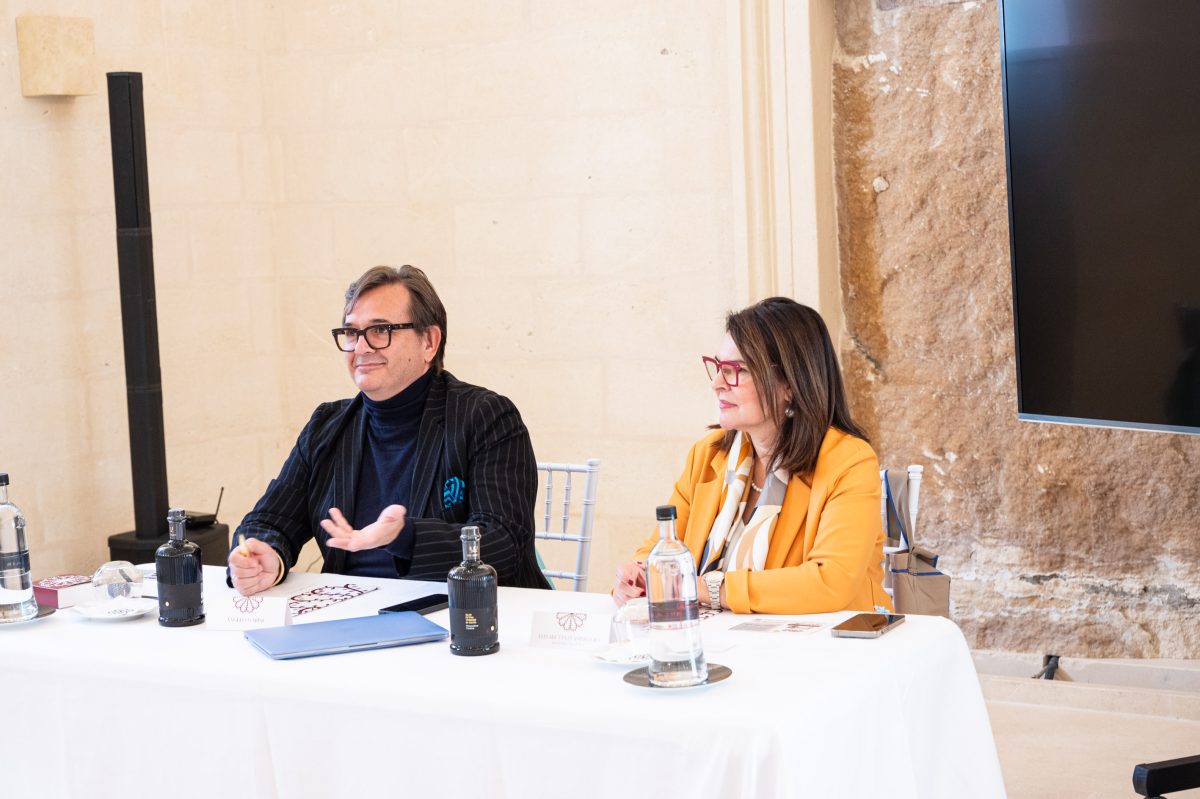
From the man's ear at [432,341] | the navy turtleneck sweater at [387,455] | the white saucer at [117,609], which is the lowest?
the white saucer at [117,609]

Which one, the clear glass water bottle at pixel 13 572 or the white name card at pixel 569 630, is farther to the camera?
the clear glass water bottle at pixel 13 572

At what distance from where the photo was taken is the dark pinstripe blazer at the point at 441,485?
106 inches

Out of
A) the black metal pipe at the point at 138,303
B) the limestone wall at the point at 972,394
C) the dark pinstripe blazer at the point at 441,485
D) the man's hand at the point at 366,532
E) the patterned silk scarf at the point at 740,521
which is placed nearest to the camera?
the man's hand at the point at 366,532

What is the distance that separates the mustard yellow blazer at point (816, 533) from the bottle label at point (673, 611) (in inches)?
18.5

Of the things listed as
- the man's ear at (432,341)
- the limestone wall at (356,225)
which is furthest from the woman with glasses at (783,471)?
the limestone wall at (356,225)

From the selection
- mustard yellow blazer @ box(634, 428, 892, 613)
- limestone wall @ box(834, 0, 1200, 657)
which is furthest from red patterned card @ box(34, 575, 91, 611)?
limestone wall @ box(834, 0, 1200, 657)

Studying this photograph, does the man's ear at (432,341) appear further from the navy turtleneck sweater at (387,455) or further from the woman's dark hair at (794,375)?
the woman's dark hair at (794,375)

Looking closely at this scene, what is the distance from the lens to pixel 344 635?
2.14 metres

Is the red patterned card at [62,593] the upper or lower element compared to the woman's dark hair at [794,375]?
lower

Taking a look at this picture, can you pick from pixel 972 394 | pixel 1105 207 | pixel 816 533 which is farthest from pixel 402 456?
pixel 972 394

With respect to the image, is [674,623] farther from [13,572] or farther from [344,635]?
[13,572]

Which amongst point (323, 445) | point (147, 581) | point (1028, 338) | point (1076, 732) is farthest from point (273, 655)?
point (1076, 732)

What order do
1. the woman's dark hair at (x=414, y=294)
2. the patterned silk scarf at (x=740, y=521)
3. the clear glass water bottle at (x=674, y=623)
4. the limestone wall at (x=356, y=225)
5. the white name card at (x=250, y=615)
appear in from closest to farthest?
the clear glass water bottle at (x=674, y=623) → the white name card at (x=250, y=615) → the patterned silk scarf at (x=740, y=521) → the woman's dark hair at (x=414, y=294) → the limestone wall at (x=356, y=225)

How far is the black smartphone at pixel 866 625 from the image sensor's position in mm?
2020
